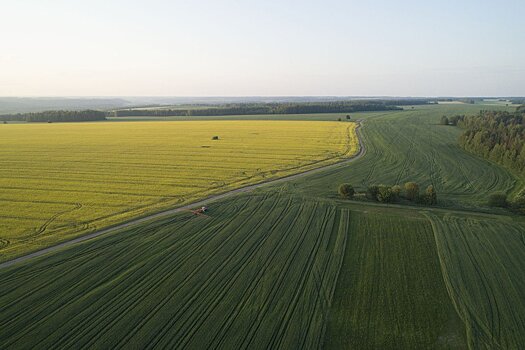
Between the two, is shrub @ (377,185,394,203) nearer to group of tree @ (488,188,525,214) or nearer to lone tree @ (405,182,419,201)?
lone tree @ (405,182,419,201)

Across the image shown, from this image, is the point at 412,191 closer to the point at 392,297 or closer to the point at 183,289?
the point at 392,297

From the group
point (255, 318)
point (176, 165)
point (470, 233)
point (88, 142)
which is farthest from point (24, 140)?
point (470, 233)

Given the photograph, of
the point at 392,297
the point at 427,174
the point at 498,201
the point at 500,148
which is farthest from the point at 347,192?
the point at 500,148

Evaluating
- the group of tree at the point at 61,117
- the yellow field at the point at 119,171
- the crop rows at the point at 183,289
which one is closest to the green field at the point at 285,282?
the crop rows at the point at 183,289

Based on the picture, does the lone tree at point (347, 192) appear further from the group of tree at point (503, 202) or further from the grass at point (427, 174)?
the group of tree at point (503, 202)

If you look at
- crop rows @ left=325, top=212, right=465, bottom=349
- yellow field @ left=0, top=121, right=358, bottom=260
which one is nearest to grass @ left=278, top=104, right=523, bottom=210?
yellow field @ left=0, top=121, right=358, bottom=260

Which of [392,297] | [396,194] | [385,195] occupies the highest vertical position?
[385,195]
